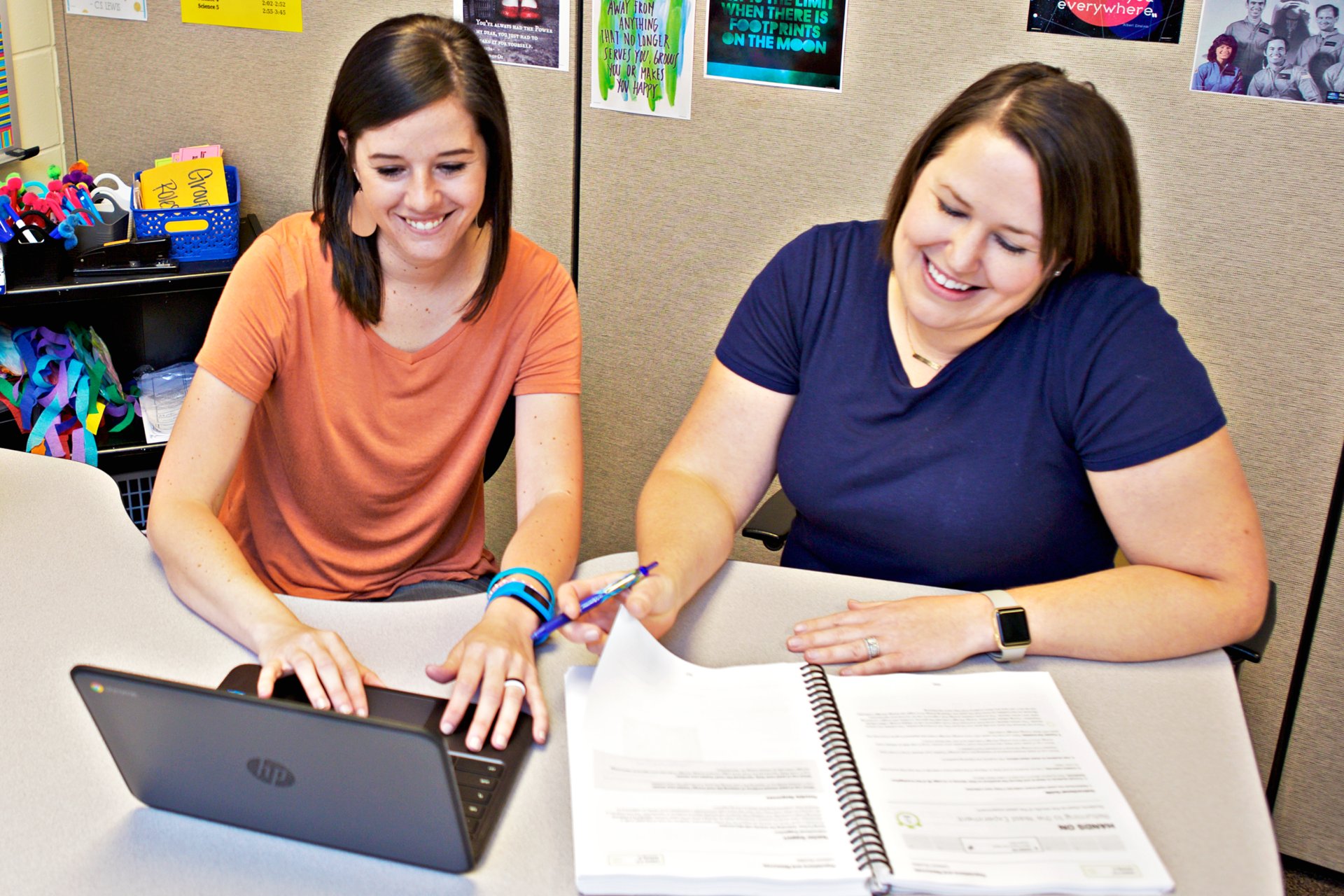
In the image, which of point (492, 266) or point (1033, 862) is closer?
point (1033, 862)

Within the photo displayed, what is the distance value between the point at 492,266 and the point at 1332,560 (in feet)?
4.64

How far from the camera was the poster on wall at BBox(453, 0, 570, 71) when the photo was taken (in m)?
2.23

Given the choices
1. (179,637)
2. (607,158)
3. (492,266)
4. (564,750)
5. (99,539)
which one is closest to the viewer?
(564,750)

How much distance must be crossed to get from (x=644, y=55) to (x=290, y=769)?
168cm

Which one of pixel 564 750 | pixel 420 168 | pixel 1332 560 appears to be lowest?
pixel 1332 560

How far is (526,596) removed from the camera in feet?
3.95

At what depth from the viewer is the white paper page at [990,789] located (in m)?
0.86

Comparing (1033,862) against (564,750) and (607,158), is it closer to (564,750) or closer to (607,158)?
(564,750)

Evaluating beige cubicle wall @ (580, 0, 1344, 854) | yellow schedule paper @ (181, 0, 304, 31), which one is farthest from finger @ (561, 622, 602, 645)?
yellow schedule paper @ (181, 0, 304, 31)

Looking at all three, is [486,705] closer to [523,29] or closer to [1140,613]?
[1140,613]

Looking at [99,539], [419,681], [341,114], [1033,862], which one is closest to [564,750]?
[419,681]

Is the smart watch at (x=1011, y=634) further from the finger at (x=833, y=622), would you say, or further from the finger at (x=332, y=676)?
the finger at (x=332, y=676)

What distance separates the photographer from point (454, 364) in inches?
59.9

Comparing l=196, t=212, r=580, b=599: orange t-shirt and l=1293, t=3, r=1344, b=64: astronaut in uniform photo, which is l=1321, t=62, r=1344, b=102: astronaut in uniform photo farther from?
l=196, t=212, r=580, b=599: orange t-shirt
